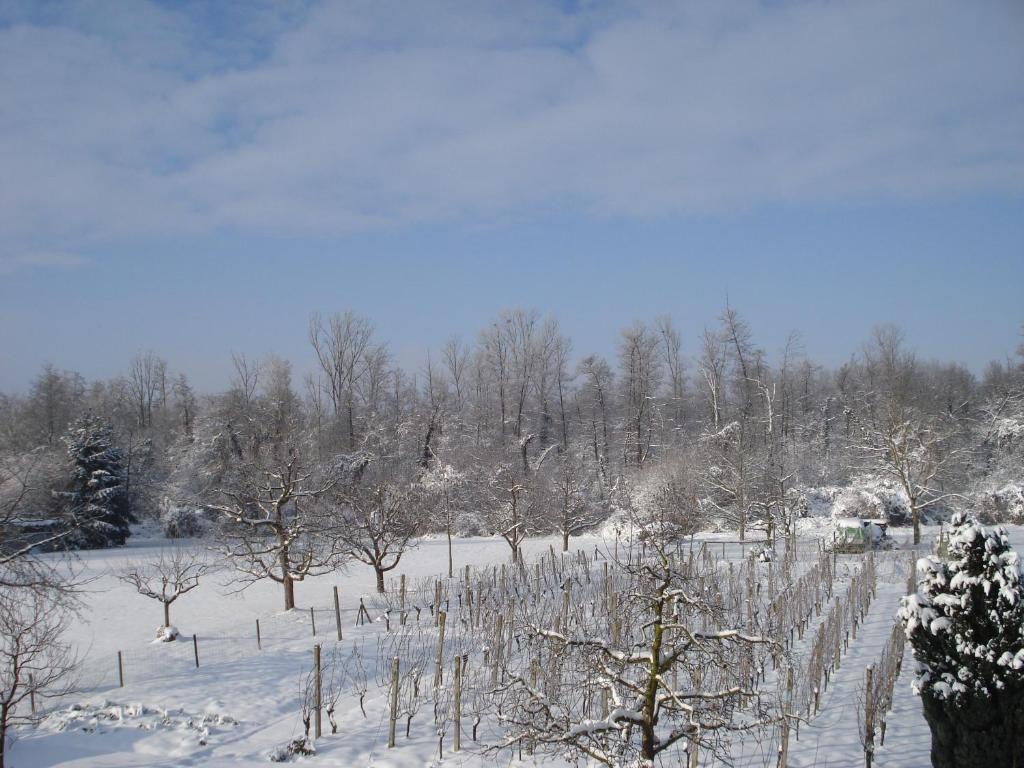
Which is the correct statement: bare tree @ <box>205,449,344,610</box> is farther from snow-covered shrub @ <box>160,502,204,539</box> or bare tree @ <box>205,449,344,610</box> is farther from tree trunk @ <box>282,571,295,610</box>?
snow-covered shrub @ <box>160,502,204,539</box>

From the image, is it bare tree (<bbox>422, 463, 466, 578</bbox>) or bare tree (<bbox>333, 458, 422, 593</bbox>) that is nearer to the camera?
bare tree (<bbox>333, 458, 422, 593</bbox>)

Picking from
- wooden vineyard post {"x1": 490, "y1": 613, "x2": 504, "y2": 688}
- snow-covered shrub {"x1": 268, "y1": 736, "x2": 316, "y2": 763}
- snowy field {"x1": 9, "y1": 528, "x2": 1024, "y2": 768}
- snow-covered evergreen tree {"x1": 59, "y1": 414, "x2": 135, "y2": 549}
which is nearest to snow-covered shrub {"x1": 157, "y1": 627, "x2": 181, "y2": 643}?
snowy field {"x1": 9, "y1": 528, "x2": 1024, "y2": 768}

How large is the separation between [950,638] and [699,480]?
84.1 ft

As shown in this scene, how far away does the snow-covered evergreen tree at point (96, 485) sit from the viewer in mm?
31234

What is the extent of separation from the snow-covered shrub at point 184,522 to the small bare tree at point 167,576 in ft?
18.1

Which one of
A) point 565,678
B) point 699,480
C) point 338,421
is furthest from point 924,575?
point 338,421

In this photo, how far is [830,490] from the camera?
113 feet

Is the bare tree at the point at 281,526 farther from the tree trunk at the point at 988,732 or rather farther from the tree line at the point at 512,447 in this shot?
the tree trunk at the point at 988,732

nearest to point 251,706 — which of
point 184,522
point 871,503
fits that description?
point 184,522

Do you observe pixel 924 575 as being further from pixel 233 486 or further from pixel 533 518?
pixel 233 486

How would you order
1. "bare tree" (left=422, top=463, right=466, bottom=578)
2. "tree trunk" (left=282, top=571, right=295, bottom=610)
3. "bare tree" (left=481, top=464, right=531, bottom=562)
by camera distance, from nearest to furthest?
"tree trunk" (left=282, top=571, right=295, bottom=610), "bare tree" (left=481, top=464, right=531, bottom=562), "bare tree" (left=422, top=463, right=466, bottom=578)

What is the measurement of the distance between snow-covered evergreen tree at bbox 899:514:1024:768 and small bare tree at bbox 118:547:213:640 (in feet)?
51.9

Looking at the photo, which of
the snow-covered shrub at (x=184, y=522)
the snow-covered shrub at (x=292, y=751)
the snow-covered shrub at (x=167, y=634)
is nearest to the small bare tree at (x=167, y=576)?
the snow-covered shrub at (x=167, y=634)

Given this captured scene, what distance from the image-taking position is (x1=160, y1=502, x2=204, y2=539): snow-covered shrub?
109 ft
